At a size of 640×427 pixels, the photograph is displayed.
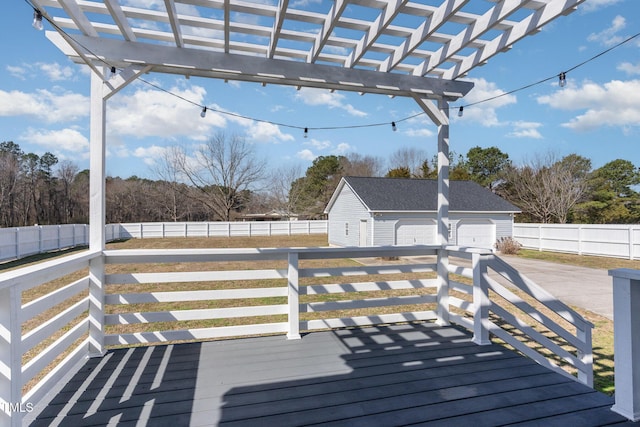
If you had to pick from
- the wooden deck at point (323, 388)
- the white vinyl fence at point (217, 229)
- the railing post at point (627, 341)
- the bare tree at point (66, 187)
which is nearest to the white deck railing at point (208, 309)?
the wooden deck at point (323, 388)

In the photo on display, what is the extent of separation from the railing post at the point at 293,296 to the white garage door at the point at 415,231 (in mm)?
11899

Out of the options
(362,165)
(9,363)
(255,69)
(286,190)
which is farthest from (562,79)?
(362,165)

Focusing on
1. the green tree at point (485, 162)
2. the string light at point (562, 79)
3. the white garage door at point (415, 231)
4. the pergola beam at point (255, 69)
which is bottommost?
the white garage door at point (415, 231)

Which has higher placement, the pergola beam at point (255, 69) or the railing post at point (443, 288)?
the pergola beam at point (255, 69)

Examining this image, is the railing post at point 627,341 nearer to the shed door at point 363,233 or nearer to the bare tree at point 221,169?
the shed door at point 363,233

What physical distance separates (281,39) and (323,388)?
284 centimetres

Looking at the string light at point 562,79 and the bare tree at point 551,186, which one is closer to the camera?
the string light at point 562,79

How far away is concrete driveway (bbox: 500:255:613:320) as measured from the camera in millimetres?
6652

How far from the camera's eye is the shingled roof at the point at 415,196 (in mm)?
14820

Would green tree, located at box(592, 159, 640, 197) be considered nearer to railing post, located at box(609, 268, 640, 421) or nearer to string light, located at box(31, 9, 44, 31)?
railing post, located at box(609, 268, 640, 421)

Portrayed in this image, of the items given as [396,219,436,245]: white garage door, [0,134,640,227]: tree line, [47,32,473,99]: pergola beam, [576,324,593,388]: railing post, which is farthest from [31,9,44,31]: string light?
[0,134,640,227]: tree line

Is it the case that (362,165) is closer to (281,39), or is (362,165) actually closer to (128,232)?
(128,232)

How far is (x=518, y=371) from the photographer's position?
260 centimetres

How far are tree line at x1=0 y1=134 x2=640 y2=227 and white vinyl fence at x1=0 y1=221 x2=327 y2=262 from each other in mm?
4567
